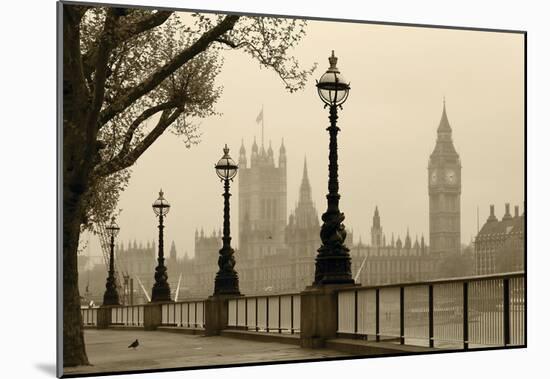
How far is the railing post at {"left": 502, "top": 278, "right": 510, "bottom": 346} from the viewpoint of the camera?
595 inches

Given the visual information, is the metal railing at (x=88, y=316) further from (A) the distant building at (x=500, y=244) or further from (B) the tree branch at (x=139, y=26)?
(A) the distant building at (x=500, y=244)

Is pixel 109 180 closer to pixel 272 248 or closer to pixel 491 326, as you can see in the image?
pixel 272 248

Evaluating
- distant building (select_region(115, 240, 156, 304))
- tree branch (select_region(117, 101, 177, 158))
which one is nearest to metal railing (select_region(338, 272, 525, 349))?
distant building (select_region(115, 240, 156, 304))

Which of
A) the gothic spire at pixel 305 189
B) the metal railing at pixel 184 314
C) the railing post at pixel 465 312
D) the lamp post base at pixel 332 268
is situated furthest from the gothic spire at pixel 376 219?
the metal railing at pixel 184 314

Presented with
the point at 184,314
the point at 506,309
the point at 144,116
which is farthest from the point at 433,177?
the point at 144,116

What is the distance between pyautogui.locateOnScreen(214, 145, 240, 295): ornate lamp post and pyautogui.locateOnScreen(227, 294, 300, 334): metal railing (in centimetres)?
37

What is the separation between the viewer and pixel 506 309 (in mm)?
15148

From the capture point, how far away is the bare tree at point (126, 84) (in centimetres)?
1341

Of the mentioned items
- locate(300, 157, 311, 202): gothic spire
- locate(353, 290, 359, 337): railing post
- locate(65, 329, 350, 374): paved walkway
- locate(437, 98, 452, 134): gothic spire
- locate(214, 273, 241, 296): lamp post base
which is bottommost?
locate(65, 329, 350, 374): paved walkway

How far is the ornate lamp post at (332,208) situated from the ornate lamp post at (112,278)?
281 centimetres

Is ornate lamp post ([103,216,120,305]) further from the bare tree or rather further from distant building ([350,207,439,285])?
distant building ([350,207,439,285])

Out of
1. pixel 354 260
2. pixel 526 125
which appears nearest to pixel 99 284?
pixel 354 260

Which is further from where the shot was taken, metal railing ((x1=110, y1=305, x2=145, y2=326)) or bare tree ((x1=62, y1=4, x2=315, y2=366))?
metal railing ((x1=110, y1=305, x2=145, y2=326))

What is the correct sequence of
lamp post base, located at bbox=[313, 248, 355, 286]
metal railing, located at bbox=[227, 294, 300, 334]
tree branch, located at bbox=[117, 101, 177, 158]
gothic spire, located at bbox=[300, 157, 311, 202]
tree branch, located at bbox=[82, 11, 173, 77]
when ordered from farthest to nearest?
lamp post base, located at bbox=[313, 248, 355, 286] → gothic spire, located at bbox=[300, 157, 311, 202] → metal railing, located at bbox=[227, 294, 300, 334] → tree branch, located at bbox=[117, 101, 177, 158] → tree branch, located at bbox=[82, 11, 173, 77]
